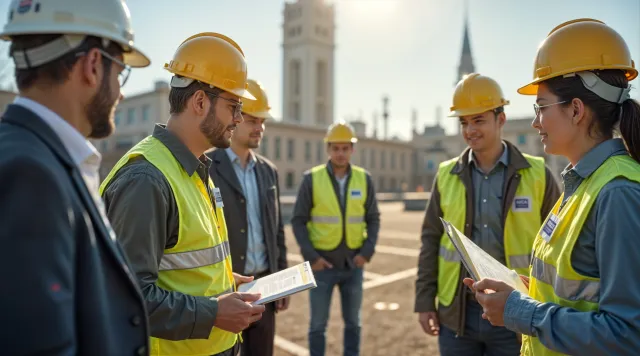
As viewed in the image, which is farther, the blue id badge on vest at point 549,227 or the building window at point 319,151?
the building window at point 319,151

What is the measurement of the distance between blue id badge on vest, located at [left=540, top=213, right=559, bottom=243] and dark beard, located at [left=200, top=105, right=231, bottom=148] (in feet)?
5.22

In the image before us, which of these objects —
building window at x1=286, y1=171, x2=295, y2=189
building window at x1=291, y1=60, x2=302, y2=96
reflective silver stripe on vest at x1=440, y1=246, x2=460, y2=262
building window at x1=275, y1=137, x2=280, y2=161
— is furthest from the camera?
building window at x1=291, y1=60, x2=302, y2=96

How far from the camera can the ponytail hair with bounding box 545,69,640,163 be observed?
5.61 ft

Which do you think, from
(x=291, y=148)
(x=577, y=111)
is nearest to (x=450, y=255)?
(x=577, y=111)

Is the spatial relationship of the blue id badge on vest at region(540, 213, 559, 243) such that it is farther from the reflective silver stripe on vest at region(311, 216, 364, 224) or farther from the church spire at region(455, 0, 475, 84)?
the church spire at region(455, 0, 475, 84)

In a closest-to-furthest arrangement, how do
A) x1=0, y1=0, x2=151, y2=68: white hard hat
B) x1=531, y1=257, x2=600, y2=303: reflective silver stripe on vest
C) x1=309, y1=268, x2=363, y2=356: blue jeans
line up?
1. x1=0, y1=0, x2=151, y2=68: white hard hat
2. x1=531, y1=257, x2=600, y2=303: reflective silver stripe on vest
3. x1=309, y1=268, x2=363, y2=356: blue jeans

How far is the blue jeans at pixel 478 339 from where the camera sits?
2.77 m

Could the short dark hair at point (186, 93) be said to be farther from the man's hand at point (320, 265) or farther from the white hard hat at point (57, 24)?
the man's hand at point (320, 265)

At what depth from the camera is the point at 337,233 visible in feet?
15.3

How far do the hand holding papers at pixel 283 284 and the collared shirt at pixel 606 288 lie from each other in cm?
94

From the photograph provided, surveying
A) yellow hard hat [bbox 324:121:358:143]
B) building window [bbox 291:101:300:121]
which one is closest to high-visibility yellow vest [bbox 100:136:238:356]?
yellow hard hat [bbox 324:121:358:143]

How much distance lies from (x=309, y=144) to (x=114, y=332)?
1747 inches

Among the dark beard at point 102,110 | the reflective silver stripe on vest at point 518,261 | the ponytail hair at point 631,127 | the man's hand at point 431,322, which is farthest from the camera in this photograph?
the man's hand at point 431,322

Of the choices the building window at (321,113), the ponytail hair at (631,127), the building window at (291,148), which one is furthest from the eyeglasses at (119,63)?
the building window at (321,113)
